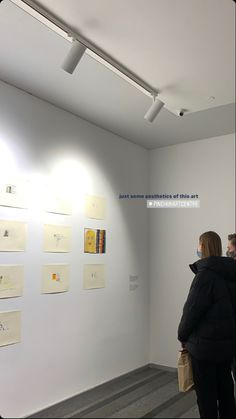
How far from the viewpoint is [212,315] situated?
4.05 feet

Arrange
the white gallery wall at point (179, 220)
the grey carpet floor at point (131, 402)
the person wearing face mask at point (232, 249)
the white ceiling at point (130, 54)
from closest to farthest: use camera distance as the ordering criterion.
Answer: the white ceiling at point (130, 54) < the grey carpet floor at point (131, 402) < the person wearing face mask at point (232, 249) < the white gallery wall at point (179, 220)

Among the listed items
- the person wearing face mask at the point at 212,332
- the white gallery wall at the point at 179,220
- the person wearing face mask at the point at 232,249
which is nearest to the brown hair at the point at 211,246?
the person wearing face mask at the point at 212,332

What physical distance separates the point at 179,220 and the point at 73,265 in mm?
905

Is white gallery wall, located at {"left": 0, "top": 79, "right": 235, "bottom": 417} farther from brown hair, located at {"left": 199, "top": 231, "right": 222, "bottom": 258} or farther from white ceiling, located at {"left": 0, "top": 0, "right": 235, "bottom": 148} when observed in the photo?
brown hair, located at {"left": 199, "top": 231, "right": 222, "bottom": 258}

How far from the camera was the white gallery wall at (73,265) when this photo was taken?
1627 millimetres

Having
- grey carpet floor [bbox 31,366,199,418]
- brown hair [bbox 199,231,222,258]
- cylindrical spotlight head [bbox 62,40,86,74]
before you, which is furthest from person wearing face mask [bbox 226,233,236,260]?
cylindrical spotlight head [bbox 62,40,86,74]

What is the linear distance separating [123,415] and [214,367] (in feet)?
1.85

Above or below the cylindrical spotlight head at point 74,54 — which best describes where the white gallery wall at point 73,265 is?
below

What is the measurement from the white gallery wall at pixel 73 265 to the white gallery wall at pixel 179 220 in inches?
3.4

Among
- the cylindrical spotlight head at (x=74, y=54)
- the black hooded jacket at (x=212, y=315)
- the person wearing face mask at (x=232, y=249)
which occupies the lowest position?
the black hooded jacket at (x=212, y=315)

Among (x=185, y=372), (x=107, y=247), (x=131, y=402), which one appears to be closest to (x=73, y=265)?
(x=107, y=247)

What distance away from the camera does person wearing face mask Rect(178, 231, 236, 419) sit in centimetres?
123

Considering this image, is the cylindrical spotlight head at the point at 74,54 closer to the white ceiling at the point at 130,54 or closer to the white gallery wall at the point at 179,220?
the white ceiling at the point at 130,54

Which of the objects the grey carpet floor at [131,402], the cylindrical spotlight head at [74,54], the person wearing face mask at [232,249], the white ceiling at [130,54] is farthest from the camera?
the person wearing face mask at [232,249]
